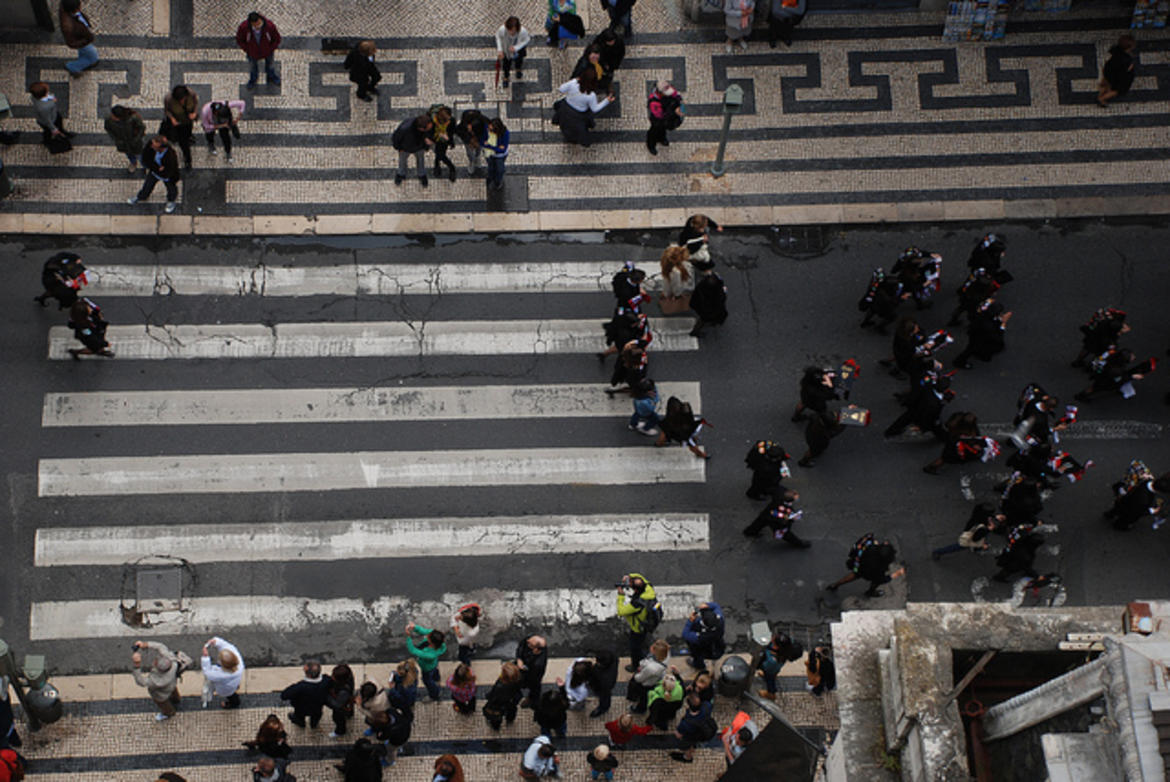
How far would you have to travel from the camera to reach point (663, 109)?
23422 millimetres

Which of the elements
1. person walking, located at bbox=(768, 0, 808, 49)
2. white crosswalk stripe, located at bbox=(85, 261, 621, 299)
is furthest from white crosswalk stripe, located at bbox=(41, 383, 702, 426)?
person walking, located at bbox=(768, 0, 808, 49)

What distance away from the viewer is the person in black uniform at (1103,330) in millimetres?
21134

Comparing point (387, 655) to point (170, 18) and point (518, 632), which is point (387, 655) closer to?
point (518, 632)

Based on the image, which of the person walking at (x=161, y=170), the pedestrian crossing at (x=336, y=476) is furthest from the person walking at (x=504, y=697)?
the person walking at (x=161, y=170)

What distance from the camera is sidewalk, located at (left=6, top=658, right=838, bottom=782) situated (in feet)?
61.5

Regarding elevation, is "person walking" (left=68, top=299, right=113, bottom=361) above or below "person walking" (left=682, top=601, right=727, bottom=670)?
above

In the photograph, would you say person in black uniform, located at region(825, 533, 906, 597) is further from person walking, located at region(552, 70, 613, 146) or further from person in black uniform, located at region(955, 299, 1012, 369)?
person walking, located at region(552, 70, 613, 146)

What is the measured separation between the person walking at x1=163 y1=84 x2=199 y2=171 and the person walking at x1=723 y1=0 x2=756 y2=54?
32.2 ft

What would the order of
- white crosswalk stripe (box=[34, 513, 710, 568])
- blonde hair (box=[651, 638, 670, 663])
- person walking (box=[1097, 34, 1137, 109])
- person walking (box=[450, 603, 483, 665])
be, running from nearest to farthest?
blonde hair (box=[651, 638, 670, 663]) < person walking (box=[450, 603, 483, 665]) < white crosswalk stripe (box=[34, 513, 710, 568]) < person walking (box=[1097, 34, 1137, 109])

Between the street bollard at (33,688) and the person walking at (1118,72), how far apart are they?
20.5m

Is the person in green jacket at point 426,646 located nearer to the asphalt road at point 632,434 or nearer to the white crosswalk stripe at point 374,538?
the asphalt road at point 632,434

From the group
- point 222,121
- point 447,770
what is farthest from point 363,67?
point 447,770

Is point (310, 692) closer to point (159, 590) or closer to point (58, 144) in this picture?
point (159, 590)

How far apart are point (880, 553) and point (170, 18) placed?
16.3 meters
